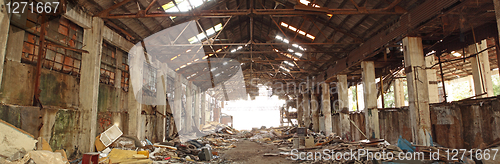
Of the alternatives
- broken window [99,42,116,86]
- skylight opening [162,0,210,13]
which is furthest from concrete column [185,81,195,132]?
skylight opening [162,0,210,13]

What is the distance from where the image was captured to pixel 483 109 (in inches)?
300

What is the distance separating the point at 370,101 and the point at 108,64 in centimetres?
1139

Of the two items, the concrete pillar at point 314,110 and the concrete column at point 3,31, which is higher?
the concrete column at point 3,31

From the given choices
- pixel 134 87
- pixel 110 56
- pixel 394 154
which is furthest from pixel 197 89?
pixel 394 154

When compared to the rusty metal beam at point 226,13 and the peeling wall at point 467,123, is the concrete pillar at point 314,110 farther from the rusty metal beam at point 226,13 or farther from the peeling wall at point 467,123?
the rusty metal beam at point 226,13

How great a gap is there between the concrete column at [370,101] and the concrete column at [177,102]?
41.7 ft

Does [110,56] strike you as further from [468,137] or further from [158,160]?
[468,137]

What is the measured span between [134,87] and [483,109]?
12.7 m

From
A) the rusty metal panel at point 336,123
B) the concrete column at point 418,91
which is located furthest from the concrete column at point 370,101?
the rusty metal panel at point 336,123

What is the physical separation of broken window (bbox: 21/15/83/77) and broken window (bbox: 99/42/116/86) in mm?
1286

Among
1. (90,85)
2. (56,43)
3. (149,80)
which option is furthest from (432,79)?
(56,43)

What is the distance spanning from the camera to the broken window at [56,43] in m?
6.39

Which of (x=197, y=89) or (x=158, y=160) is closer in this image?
(x=158, y=160)

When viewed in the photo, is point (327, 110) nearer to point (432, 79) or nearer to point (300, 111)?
point (432, 79)
